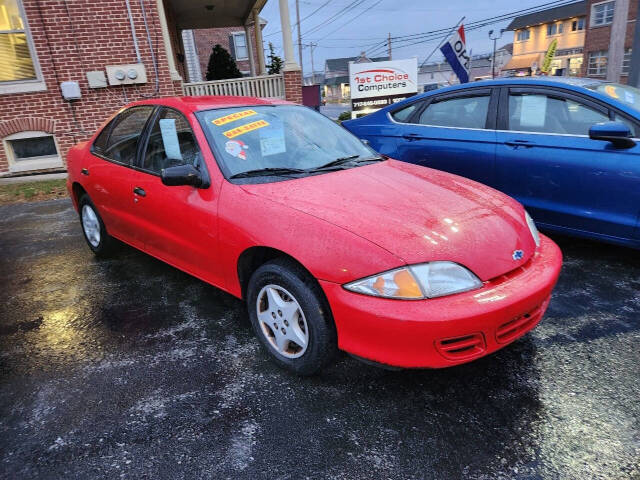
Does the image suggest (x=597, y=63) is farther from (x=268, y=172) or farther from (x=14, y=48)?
(x=268, y=172)

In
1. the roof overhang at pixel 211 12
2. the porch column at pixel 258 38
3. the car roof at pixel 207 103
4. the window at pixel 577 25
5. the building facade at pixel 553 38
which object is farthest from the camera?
the building facade at pixel 553 38

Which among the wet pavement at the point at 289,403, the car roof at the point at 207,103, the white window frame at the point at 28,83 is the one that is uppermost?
the white window frame at the point at 28,83

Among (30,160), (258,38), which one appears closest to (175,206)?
(30,160)

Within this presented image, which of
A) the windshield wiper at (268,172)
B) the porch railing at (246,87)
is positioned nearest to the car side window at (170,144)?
the windshield wiper at (268,172)

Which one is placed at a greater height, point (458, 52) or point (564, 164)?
point (458, 52)

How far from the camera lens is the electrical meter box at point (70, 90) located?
28.2 ft

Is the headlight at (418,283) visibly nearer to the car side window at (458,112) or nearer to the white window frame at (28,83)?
the car side window at (458,112)

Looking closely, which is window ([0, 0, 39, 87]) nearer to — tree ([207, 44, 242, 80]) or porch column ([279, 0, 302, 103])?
porch column ([279, 0, 302, 103])

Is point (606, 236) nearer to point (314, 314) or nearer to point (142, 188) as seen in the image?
point (314, 314)

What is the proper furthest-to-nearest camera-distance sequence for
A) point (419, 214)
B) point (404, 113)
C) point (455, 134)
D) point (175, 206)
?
point (404, 113) → point (455, 134) → point (175, 206) → point (419, 214)

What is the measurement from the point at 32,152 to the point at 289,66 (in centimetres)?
577

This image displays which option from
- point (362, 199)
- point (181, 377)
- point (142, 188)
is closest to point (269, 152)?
point (362, 199)

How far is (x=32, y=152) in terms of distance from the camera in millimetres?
9180

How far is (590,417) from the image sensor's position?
219 cm
